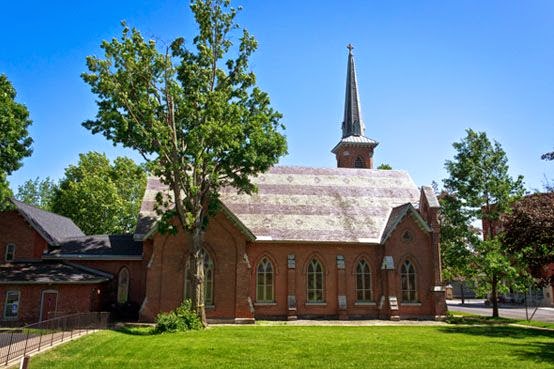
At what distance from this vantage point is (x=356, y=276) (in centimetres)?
3034

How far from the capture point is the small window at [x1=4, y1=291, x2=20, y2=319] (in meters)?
25.3

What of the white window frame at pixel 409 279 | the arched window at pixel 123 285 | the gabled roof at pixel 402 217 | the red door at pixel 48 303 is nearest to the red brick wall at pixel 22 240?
the red door at pixel 48 303

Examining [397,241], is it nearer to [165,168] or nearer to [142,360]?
[165,168]

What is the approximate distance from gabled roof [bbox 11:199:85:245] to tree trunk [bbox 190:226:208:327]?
Answer: 10.9 metres

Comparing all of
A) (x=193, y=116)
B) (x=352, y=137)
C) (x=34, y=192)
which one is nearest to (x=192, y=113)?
(x=193, y=116)

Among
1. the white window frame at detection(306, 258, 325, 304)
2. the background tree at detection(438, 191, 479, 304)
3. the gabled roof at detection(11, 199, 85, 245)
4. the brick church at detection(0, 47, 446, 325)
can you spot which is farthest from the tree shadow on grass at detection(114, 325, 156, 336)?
the background tree at detection(438, 191, 479, 304)

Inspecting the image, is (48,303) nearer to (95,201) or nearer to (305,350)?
(305,350)

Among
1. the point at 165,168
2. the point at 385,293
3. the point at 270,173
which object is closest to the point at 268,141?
the point at 165,168

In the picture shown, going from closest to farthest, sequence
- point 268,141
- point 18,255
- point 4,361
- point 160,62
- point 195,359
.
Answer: point 4,361 < point 195,359 < point 160,62 < point 268,141 < point 18,255

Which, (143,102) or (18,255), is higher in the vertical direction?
(143,102)

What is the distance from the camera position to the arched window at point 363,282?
30094 mm

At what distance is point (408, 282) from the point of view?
99.3 ft

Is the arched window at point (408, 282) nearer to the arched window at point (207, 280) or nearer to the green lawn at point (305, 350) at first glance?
the green lawn at point (305, 350)

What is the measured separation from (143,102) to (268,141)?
717 centimetres
